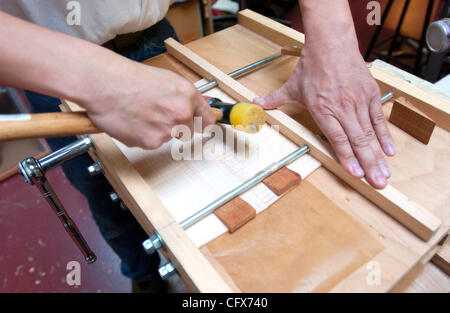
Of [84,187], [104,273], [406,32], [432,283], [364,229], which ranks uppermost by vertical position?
[364,229]

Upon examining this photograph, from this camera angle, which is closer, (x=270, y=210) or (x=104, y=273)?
(x=270, y=210)

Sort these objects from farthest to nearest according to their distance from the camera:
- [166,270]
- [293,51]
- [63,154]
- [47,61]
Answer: [293,51]
[63,154]
[166,270]
[47,61]

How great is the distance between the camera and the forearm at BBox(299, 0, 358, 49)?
3.05 ft

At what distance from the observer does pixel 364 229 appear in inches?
27.2

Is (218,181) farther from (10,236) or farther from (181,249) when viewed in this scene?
(10,236)

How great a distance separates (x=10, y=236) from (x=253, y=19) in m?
1.94

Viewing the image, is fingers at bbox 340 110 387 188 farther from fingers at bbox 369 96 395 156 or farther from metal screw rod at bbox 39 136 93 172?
metal screw rod at bbox 39 136 93 172

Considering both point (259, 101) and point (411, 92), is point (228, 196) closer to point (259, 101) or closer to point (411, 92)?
point (259, 101)

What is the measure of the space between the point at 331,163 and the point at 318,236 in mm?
207

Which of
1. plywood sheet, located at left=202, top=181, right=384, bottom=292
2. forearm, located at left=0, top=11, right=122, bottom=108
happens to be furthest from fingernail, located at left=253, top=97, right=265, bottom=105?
forearm, located at left=0, top=11, right=122, bottom=108

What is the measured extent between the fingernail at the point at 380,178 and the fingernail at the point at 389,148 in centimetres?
12

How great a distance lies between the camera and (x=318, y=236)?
0.68m

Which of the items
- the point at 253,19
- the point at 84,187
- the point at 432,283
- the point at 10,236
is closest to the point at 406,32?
the point at 253,19

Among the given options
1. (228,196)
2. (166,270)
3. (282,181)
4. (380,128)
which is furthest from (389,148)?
(166,270)
